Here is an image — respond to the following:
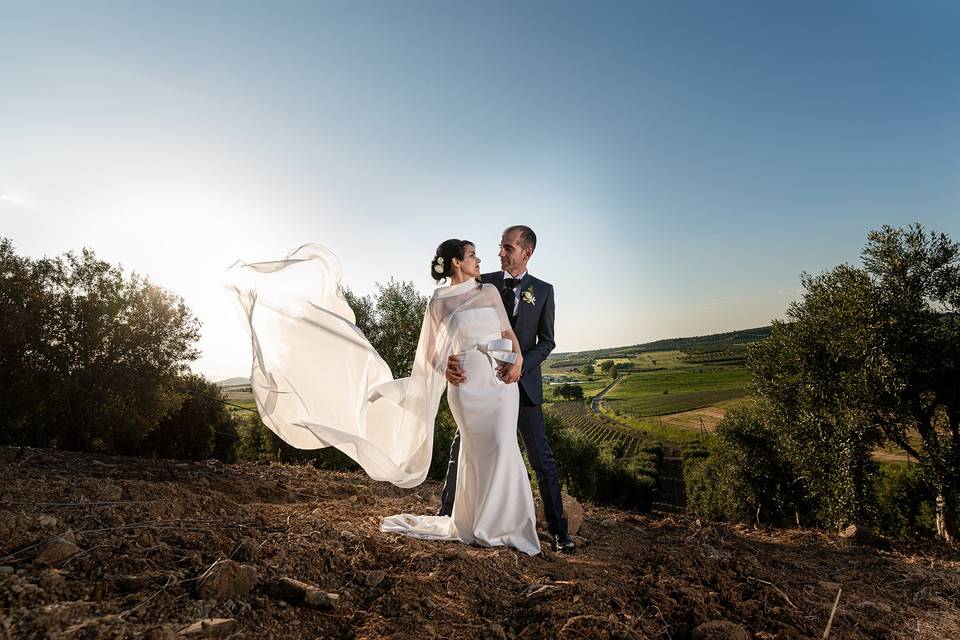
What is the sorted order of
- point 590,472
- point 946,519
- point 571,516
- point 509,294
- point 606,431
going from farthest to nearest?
1. point 606,431
2. point 590,472
3. point 946,519
4. point 571,516
5. point 509,294

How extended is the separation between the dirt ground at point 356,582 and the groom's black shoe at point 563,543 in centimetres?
16

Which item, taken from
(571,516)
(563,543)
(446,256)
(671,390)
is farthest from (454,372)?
(671,390)

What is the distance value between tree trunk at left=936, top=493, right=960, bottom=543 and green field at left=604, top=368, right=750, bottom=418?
67843 millimetres

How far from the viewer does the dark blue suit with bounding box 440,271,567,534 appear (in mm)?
5547

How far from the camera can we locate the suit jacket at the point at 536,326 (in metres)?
5.85

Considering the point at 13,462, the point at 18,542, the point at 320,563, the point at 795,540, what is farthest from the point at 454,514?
the point at 13,462

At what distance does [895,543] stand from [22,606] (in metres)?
10.1

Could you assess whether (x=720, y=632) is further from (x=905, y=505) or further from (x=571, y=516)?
(x=905, y=505)

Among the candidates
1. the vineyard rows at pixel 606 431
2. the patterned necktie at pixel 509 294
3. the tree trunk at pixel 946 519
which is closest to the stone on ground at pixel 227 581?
the patterned necktie at pixel 509 294

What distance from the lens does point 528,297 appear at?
19.6 ft

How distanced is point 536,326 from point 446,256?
142cm

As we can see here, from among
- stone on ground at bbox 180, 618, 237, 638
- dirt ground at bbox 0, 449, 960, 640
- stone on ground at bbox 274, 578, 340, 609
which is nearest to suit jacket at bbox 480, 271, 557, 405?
dirt ground at bbox 0, 449, 960, 640

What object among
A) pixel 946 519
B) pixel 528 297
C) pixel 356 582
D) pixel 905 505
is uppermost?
pixel 528 297

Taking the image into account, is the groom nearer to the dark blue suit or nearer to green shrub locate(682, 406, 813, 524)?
the dark blue suit
